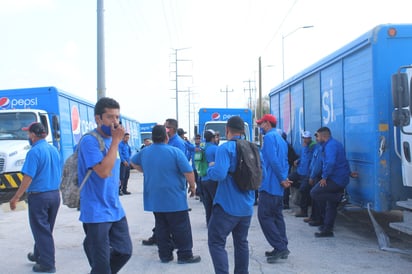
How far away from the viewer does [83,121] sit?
64.0 ft

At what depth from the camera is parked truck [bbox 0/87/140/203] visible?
504 inches

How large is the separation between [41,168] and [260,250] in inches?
137

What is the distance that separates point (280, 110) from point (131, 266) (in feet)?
28.5

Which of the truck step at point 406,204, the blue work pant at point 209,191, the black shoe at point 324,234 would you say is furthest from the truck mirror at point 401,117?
the blue work pant at point 209,191

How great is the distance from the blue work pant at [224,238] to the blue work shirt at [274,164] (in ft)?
4.72

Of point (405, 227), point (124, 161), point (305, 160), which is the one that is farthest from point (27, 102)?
point (405, 227)

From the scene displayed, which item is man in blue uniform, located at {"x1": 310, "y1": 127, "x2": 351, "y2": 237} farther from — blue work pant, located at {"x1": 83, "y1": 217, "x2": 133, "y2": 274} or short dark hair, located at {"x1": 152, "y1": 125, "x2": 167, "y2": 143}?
blue work pant, located at {"x1": 83, "y1": 217, "x2": 133, "y2": 274}

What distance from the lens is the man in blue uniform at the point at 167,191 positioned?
21.9 ft

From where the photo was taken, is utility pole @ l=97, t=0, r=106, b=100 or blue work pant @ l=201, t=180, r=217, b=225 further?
utility pole @ l=97, t=0, r=106, b=100

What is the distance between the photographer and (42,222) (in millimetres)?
6273

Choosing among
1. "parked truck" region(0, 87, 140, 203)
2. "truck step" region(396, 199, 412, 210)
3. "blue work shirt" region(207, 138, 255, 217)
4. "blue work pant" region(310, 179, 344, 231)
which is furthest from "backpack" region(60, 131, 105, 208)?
"parked truck" region(0, 87, 140, 203)

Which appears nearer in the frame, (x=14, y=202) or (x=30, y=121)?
(x=14, y=202)

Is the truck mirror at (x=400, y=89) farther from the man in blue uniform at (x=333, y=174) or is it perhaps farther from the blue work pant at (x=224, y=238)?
the blue work pant at (x=224, y=238)

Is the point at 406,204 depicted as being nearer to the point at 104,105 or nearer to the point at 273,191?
the point at 273,191
